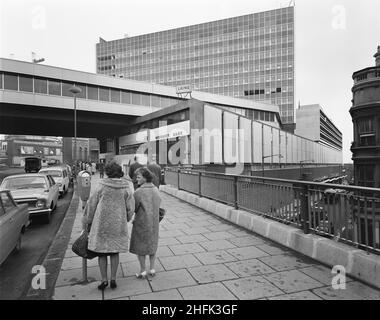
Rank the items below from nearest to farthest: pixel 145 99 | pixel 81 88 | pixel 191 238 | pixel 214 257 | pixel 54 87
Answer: pixel 214 257, pixel 191 238, pixel 54 87, pixel 81 88, pixel 145 99

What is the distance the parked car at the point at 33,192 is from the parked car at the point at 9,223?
224cm

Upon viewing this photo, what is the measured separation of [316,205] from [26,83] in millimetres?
36399

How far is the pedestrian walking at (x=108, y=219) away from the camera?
140 inches

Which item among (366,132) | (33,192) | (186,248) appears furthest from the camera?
(366,132)

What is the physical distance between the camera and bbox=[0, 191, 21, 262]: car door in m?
4.89

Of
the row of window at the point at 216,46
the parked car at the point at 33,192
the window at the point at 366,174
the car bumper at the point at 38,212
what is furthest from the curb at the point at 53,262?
the row of window at the point at 216,46

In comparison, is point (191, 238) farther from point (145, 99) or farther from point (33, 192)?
point (145, 99)

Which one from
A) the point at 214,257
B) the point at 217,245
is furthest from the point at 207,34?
the point at 214,257

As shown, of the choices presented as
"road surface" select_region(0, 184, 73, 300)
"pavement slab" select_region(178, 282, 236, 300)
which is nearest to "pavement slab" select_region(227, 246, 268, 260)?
"pavement slab" select_region(178, 282, 236, 300)

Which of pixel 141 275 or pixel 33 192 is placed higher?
pixel 33 192

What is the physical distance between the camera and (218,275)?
13.5 ft
